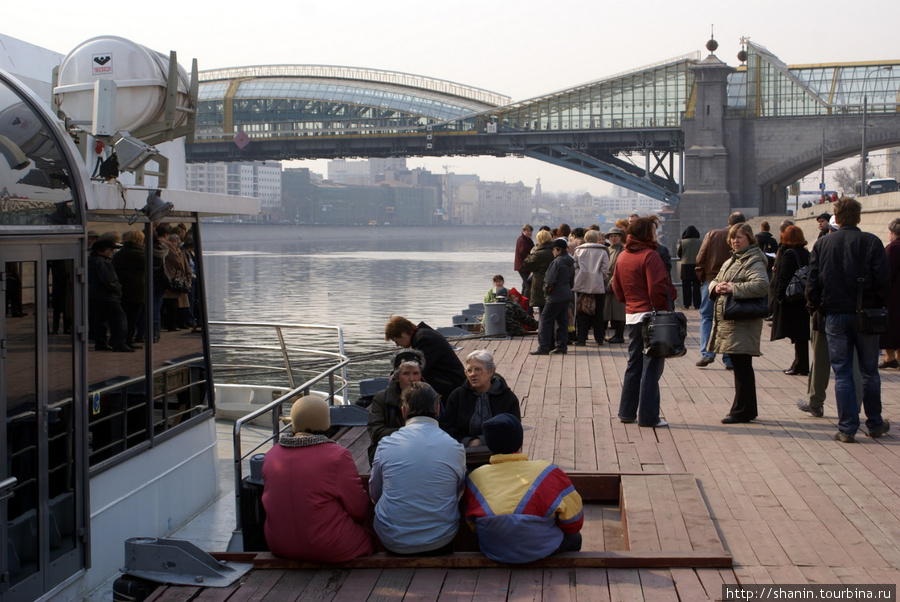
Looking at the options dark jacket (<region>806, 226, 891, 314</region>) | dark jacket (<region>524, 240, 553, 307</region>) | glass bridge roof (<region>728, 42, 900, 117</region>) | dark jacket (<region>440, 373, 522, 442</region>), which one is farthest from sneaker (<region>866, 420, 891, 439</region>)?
glass bridge roof (<region>728, 42, 900, 117</region>)

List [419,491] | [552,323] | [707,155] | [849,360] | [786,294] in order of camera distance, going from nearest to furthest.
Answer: [419,491] < [849,360] < [786,294] < [552,323] < [707,155]

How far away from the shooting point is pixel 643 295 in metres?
7.54

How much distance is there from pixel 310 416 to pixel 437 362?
6.93 ft

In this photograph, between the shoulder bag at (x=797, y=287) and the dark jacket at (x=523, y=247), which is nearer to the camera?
the shoulder bag at (x=797, y=287)

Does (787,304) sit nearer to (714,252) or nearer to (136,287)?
(714,252)

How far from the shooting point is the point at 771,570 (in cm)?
462

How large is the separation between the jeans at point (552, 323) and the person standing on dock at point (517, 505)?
282 inches

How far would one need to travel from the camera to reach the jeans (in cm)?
1195

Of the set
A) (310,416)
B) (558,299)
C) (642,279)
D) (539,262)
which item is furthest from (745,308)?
(539,262)

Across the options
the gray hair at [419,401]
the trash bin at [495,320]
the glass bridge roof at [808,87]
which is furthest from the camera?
the glass bridge roof at [808,87]

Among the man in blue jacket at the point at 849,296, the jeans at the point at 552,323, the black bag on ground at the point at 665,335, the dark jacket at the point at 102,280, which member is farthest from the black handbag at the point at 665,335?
the jeans at the point at 552,323

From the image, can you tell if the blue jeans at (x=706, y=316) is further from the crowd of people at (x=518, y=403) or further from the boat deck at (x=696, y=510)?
the boat deck at (x=696, y=510)

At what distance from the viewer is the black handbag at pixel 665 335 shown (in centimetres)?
727

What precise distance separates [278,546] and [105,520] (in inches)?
71.8
